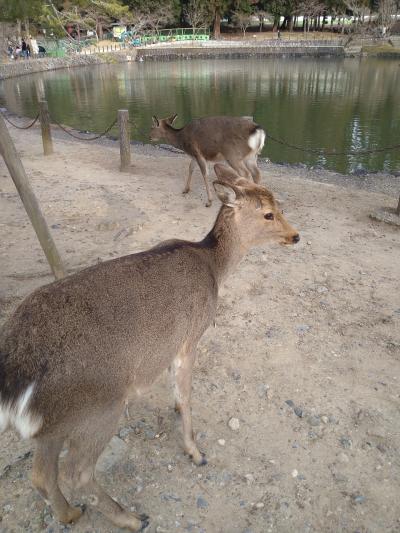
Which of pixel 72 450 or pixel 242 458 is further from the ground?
pixel 72 450

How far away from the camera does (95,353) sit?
2207 millimetres

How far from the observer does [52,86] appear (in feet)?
105

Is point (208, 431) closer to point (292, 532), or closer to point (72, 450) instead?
point (292, 532)

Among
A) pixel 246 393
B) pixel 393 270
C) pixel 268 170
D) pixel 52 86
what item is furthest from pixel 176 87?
pixel 246 393

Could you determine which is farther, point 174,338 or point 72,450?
point 174,338

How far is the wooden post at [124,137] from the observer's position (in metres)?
9.68

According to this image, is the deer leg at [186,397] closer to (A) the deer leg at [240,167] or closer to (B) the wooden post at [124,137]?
(A) the deer leg at [240,167]

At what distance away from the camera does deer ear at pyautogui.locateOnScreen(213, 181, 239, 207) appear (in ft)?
11.5

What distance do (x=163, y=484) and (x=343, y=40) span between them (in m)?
62.0

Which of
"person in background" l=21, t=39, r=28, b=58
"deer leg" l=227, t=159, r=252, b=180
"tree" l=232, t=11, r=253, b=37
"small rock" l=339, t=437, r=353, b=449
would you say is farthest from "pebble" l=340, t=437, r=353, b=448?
"tree" l=232, t=11, r=253, b=37

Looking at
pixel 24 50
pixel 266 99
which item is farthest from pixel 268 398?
pixel 24 50

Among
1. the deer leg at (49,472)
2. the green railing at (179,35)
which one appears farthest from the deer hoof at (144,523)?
the green railing at (179,35)

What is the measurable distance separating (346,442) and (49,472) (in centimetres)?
204

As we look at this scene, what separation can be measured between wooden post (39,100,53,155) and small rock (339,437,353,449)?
10.2 metres
